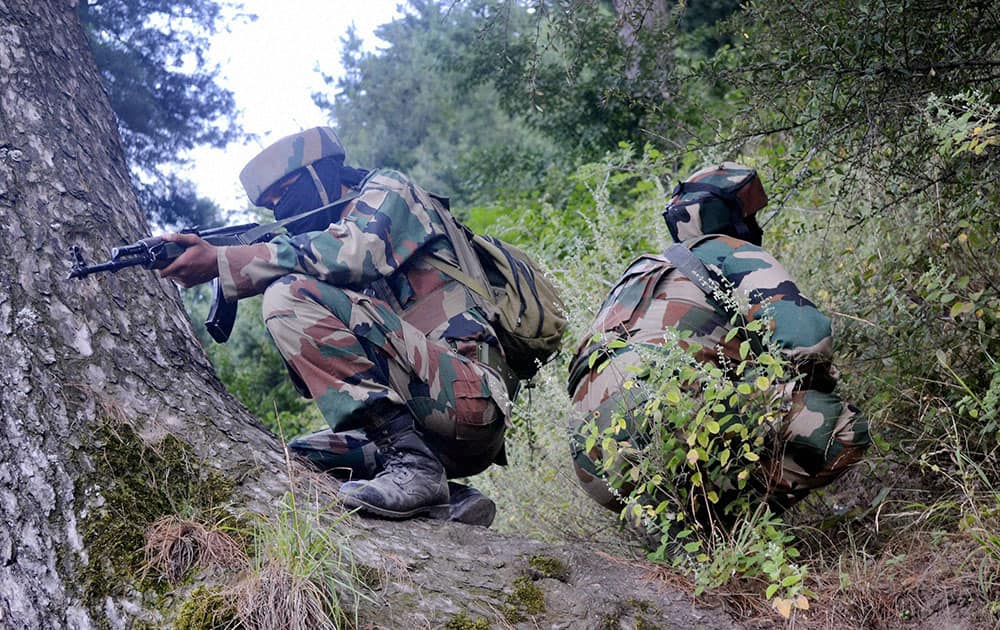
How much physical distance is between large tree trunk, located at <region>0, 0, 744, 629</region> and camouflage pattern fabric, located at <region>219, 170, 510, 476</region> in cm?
32

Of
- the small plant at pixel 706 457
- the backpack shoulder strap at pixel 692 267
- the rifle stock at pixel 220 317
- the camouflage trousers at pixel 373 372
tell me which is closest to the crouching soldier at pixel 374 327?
the camouflage trousers at pixel 373 372

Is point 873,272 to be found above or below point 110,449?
below

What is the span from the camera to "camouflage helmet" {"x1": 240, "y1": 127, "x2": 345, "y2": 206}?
3.71m

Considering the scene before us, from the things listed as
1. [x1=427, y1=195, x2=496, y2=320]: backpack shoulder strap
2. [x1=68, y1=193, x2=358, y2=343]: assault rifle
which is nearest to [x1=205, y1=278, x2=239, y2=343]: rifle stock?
[x1=68, y1=193, x2=358, y2=343]: assault rifle

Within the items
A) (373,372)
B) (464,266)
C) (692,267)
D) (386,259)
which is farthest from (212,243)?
(692,267)

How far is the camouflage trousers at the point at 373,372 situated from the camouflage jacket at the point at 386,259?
0.21ft

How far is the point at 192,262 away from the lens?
10.7 ft

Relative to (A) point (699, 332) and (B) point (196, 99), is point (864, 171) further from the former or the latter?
(B) point (196, 99)

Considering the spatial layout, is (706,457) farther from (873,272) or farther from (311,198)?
(873,272)

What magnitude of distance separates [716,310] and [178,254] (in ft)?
6.35

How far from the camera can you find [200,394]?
314 centimetres

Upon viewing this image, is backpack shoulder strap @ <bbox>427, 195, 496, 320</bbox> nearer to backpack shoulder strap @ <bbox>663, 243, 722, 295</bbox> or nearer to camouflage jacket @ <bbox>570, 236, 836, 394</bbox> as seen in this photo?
camouflage jacket @ <bbox>570, 236, 836, 394</bbox>

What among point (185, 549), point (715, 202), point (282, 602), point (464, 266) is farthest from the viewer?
point (464, 266)

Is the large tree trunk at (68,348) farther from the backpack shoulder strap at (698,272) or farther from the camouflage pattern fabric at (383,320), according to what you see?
the backpack shoulder strap at (698,272)
